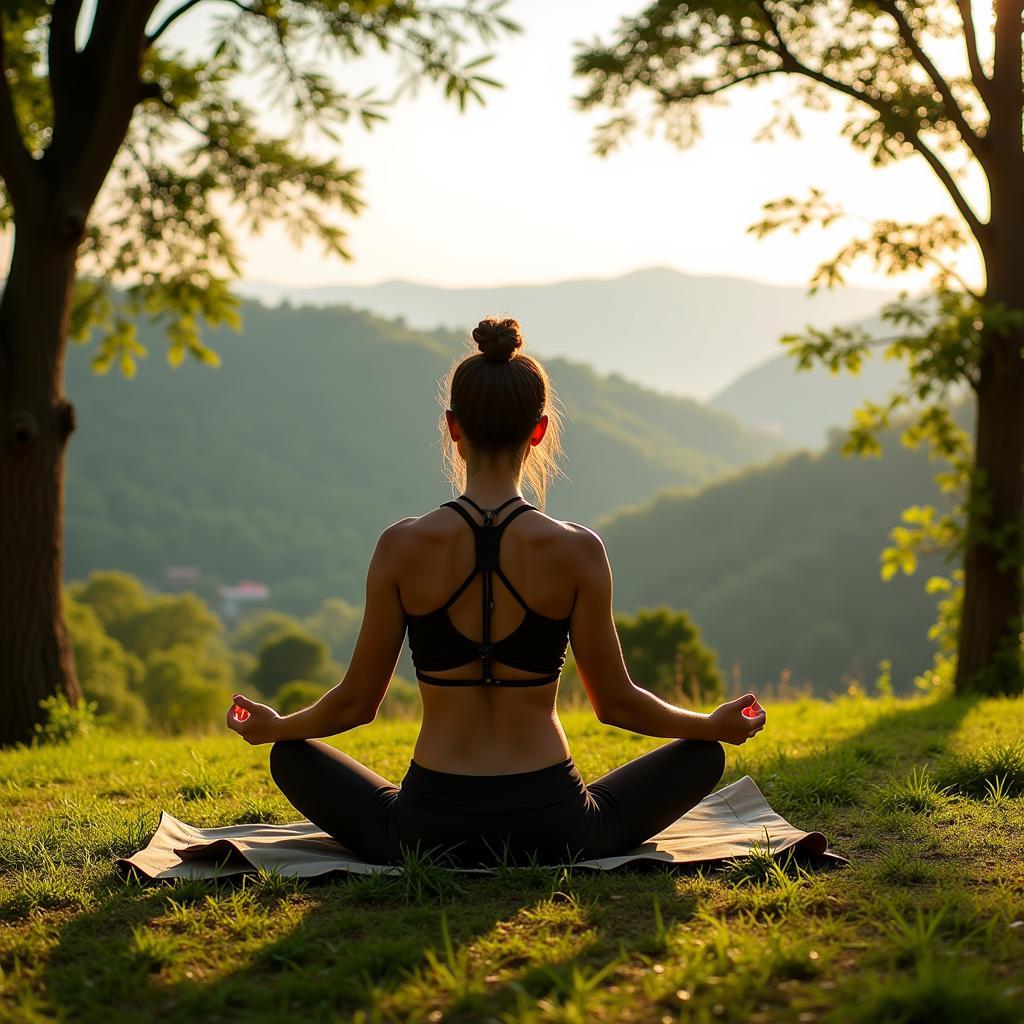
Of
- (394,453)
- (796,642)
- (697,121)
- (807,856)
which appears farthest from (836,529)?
(807,856)

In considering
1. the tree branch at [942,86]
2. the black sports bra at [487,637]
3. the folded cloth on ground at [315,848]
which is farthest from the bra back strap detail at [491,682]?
the tree branch at [942,86]

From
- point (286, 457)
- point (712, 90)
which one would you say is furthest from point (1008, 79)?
point (286, 457)

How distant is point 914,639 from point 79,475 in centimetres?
8017

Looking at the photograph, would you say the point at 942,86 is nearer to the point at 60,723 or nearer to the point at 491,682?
the point at 491,682

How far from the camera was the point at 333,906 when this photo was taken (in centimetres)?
366

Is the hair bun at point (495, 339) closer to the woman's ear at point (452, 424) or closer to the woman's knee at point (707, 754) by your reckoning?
the woman's ear at point (452, 424)

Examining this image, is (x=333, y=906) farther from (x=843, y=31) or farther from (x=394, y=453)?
(x=394, y=453)

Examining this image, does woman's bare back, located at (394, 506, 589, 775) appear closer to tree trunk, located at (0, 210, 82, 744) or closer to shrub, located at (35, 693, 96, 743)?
shrub, located at (35, 693, 96, 743)

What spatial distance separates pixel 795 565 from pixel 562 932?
77.2 m

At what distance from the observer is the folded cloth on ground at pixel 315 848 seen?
3967 millimetres

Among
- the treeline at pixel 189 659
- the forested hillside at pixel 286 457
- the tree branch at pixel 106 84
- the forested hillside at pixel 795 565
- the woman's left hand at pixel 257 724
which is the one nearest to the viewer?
the woman's left hand at pixel 257 724

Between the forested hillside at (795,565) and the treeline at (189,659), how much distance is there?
23250mm

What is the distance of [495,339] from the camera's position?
371cm

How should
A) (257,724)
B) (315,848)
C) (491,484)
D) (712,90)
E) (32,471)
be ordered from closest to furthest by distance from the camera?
(491,484), (257,724), (315,848), (32,471), (712,90)
